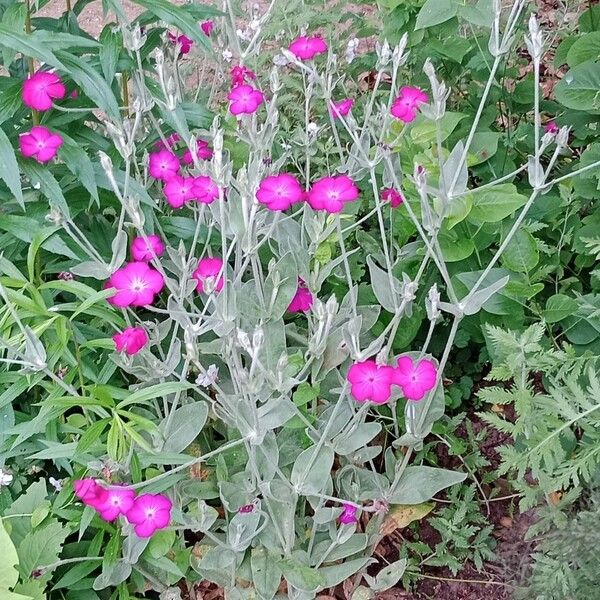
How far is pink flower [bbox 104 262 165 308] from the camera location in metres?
1.29

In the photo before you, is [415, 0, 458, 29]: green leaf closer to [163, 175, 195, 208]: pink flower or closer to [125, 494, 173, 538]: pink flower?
[163, 175, 195, 208]: pink flower

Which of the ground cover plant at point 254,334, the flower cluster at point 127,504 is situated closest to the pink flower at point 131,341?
the ground cover plant at point 254,334

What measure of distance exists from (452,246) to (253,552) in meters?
0.77

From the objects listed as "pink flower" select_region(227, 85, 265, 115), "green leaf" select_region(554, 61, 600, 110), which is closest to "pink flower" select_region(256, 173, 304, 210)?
"pink flower" select_region(227, 85, 265, 115)

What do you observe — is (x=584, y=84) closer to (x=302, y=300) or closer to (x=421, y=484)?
(x=302, y=300)

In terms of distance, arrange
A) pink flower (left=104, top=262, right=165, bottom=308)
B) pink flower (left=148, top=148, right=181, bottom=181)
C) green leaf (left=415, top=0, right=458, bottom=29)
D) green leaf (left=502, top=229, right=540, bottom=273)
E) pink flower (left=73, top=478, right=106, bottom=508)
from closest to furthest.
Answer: pink flower (left=73, top=478, right=106, bottom=508) < pink flower (left=104, top=262, right=165, bottom=308) < pink flower (left=148, top=148, right=181, bottom=181) < green leaf (left=502, top=229, right=540, bottom=273) < green leaf (left=415, top=0, right=458, bottom=29)

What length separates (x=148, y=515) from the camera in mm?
1245

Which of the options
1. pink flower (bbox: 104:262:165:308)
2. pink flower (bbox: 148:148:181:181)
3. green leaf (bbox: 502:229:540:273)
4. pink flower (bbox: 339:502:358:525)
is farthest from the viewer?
green leaf (bbox: 502:229:540:273)

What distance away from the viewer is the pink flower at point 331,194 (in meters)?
1.34

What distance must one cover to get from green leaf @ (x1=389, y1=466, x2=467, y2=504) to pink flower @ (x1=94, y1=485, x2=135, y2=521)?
22.2 inches

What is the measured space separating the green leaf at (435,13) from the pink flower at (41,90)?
845 millimetres

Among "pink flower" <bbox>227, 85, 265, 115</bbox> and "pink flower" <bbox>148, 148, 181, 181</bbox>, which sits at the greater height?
"pink flower" <bbox>227, 85, 265, 115</bbox>

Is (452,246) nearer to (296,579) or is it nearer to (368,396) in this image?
(368,396)

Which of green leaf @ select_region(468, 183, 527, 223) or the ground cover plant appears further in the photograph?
green leaf @ select_region(468, 183, 527, 223)
